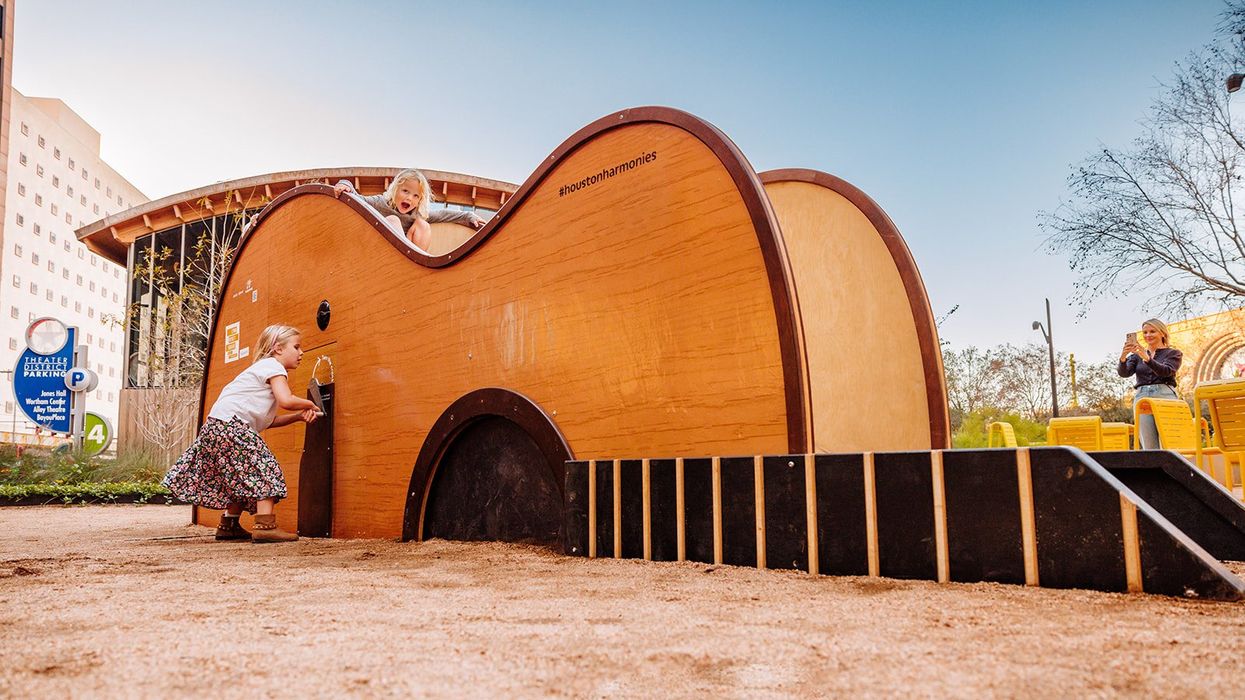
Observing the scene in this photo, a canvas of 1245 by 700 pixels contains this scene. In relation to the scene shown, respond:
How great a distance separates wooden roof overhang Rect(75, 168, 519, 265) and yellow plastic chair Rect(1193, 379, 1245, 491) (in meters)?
12.2

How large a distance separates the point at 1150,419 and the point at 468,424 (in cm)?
557

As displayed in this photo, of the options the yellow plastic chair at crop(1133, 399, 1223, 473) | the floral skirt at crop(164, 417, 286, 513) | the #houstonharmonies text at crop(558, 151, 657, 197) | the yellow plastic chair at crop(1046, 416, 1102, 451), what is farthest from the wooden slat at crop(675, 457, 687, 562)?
the yellow plastic chair at crop(1046, 416, 1102, 451)

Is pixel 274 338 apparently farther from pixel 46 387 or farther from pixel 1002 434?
pixel 46 387

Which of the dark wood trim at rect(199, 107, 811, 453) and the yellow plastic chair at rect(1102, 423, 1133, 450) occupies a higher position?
the dark wood trim at rect(199, 107, 811, 453)

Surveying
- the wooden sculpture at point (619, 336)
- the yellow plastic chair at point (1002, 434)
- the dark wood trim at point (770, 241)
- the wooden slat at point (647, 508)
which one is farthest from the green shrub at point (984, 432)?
the wooden slat at point (647, 508)

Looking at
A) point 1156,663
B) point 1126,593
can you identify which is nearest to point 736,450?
point 1126,593

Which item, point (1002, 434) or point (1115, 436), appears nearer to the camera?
point (1002, 434)

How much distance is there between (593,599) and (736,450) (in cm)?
82

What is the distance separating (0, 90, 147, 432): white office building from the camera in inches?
1876

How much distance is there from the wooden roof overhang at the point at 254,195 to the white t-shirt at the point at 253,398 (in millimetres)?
11546

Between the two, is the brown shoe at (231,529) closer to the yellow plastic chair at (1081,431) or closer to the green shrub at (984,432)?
the yellow plastic chair at (1081,431)

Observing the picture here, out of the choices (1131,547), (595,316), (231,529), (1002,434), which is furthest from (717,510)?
(1002,434)

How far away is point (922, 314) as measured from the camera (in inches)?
128

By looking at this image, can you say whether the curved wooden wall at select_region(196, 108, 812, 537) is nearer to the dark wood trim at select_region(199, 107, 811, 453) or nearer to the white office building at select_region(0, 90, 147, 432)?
the dark wood trim at select_region(199, 107, 811, 453)
